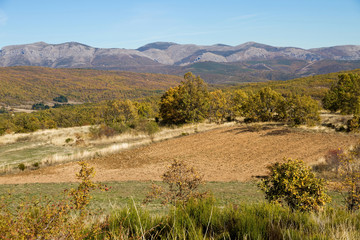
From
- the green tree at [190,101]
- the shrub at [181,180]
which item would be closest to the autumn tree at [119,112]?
the green tree at [190,101]

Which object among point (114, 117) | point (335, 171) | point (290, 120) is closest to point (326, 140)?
point (290, 120)

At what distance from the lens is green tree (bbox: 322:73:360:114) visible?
2641cm

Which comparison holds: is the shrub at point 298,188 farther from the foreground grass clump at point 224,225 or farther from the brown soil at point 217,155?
the brown soil at point 217,155

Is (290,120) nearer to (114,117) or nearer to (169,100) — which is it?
(169,100)

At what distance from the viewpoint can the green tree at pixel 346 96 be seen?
86.6ft

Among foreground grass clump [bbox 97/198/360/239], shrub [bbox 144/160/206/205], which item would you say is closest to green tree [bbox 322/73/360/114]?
shrub [bbox 144/160/206/205]

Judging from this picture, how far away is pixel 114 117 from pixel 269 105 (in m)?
23.3

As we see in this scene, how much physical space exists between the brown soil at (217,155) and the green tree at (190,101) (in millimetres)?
7741

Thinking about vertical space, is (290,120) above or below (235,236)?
below

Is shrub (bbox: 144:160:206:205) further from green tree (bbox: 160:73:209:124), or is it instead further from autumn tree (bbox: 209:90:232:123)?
autumn tree (bbox: 209:90:232:123)

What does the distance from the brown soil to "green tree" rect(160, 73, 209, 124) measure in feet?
25.4

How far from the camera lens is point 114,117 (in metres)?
40.8

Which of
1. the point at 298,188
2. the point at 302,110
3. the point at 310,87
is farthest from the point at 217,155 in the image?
the point at 310,87

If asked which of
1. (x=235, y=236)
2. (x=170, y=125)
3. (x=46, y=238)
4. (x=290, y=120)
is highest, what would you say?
(x=46, y=238)
